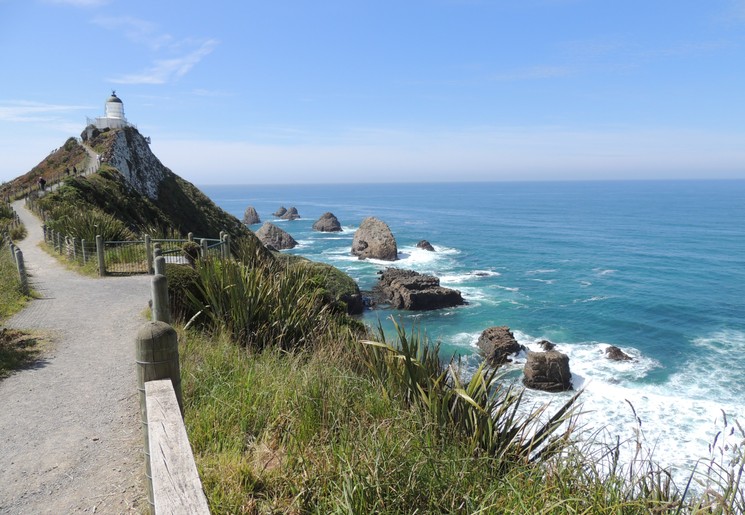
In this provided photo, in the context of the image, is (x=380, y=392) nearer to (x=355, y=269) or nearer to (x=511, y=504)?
(x=511, y=504)

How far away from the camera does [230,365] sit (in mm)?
5910

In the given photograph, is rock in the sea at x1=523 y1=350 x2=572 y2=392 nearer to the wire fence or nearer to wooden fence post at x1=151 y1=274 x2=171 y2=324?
the wire fence

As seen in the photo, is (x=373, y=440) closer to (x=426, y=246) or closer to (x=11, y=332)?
(x=11, y=332)

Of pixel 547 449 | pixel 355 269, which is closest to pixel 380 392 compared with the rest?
pixel 547 449

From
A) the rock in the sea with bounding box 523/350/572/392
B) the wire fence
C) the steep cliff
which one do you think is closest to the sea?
the rock in the sea with bounding box 523/350/572/392

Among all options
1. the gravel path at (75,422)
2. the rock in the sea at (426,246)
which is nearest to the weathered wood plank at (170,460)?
the gravel path at (75,422)

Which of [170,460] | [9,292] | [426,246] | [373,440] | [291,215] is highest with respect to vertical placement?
[170,460]

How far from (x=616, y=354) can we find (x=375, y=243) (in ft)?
118

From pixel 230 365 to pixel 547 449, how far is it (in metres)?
3.64

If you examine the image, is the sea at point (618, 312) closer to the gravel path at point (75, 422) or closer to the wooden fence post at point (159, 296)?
the wooden fence post at point (159, 296)

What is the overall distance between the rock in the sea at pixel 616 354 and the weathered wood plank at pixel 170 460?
90.3 feet

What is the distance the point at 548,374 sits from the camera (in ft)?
73.7

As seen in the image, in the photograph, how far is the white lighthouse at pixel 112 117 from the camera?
5431 centimetres

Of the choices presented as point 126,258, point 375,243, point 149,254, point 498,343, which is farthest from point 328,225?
point 149,254
